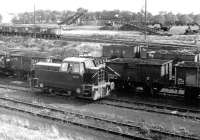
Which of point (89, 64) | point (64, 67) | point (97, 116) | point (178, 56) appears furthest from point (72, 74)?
point (178, 56)

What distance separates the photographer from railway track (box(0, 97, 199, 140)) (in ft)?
41.3

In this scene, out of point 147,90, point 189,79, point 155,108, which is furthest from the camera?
point 147,90

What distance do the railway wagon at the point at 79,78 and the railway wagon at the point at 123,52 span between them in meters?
8.73

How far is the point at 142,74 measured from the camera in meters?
19.4

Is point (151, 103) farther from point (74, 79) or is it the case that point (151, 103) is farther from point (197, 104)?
point (74, 79)

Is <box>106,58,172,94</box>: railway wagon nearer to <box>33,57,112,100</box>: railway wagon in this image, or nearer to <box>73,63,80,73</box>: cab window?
<box>33,57,112,100</box>: railway wagon

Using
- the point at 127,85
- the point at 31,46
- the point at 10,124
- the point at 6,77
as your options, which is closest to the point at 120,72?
the point at 127,85

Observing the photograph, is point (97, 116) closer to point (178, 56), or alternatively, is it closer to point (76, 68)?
point (76, 68)

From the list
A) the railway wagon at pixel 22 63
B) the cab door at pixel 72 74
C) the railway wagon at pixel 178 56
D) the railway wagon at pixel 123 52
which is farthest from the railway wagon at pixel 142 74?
the railway wagon at pixel 123 52

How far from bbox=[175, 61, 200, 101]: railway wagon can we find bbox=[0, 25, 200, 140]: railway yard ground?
2.67 feet

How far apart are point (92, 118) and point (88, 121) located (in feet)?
1.18

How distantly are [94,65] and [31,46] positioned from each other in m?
29.2

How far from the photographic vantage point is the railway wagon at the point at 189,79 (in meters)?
17.5

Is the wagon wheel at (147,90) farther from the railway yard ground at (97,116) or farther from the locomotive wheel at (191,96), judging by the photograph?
the locomotive wheel at (191,96)
